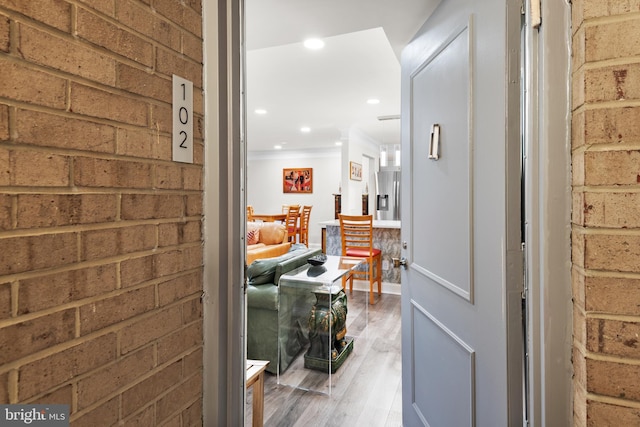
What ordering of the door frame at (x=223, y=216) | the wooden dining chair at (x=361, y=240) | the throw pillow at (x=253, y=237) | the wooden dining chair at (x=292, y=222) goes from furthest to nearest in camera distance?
1. the wooden dining chair at (x=292, y=222)
2. the throw pillow at (x=253, y=237)
3. the wooden dining chair at (x=361, y=240)
4. the door frame at (x=223, y=216)

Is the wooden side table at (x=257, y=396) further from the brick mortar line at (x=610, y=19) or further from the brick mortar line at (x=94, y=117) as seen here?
the brick mortar line at (x=610, y=19)

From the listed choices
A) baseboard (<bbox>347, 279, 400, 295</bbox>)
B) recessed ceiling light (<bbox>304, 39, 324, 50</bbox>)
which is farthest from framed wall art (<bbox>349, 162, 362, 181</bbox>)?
recessed ceiling light (<bbox>304, 39, 324, 50</bbox>)

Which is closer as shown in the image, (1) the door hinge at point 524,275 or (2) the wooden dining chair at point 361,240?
(1) the door hinge at point 524,275

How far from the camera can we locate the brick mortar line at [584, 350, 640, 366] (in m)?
0.62

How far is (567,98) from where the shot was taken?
2.31 feet

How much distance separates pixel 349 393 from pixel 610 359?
1835mm

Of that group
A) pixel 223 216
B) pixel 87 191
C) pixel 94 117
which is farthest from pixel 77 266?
A: pixel 223 216

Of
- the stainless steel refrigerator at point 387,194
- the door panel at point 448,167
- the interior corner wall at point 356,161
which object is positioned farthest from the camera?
the stainless steel refrigerator at point 387,194

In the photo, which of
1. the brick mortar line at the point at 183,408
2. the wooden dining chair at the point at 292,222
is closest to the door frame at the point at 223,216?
the brick mortar line at the point at 183,408

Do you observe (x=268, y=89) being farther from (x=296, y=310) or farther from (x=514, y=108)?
(x=514, y=108)

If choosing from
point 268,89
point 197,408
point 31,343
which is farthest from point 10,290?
point 268,89

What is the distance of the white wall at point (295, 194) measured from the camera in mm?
8242

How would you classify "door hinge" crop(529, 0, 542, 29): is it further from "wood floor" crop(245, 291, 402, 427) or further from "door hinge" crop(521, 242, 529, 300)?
"wood floor" crop(245, 291, 402, 427)

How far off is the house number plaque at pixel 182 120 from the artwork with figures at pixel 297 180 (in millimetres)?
7470
